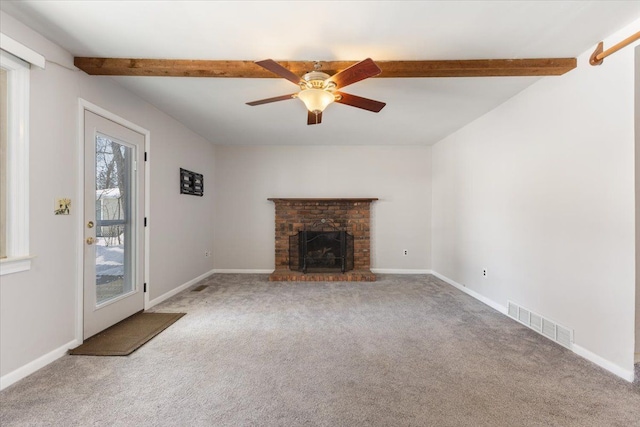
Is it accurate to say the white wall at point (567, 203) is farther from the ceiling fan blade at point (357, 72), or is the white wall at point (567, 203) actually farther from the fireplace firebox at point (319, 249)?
the fireplace firebox at point (319, 249)

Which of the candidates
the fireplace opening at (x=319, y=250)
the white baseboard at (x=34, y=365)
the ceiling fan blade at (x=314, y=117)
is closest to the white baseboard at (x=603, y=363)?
the ceiling fan blade at (x=314, y=117)

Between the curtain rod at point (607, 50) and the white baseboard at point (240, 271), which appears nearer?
the curtain rod at point (607, 50)

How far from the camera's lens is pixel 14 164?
1859mm

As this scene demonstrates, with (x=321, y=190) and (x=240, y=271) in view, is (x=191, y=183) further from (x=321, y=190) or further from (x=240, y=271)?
(x=321, y=190)

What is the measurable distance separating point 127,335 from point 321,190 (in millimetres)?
3621

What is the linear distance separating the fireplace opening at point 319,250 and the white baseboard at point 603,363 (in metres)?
3.25

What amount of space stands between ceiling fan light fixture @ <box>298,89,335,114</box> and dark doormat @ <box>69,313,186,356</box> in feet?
8.40

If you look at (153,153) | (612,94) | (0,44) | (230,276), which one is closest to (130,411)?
(0,44)

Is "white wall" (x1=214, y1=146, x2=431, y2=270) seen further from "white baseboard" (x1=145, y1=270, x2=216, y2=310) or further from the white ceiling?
the white ceiling

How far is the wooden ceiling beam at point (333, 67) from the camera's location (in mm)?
2256

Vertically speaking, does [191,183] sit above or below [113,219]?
above

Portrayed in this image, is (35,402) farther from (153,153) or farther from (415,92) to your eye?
(415,92)

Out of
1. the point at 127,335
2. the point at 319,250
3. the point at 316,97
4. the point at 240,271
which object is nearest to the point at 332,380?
the point at 127,335

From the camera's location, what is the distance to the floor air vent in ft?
7.55
